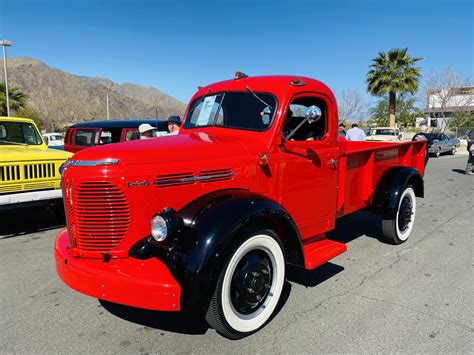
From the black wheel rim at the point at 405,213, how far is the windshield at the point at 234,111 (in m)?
2.60

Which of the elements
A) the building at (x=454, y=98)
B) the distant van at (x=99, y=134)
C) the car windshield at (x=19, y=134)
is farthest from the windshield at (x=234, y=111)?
the building at (x=454, y=98)

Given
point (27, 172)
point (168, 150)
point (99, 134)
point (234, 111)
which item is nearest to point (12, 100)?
point (99, 134)

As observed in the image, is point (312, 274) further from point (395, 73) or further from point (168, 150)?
point (395, 73)

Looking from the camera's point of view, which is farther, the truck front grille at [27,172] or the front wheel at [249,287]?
the truck front grille at [27,172]

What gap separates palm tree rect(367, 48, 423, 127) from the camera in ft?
89.6

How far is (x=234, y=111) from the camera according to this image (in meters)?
3.56

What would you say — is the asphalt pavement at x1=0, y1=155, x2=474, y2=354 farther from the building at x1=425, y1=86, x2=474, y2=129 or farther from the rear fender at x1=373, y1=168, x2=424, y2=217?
the building at x1=425, y1=86, x2=474, y2=129

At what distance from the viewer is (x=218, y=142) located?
122 inches

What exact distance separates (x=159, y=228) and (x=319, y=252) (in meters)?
1.64

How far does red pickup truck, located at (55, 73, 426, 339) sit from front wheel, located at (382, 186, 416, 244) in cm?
136

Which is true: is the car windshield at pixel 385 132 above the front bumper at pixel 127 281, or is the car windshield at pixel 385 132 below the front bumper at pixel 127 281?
above

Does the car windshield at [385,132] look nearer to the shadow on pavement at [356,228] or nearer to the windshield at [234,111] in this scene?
the shadow on pavement at [356,228]

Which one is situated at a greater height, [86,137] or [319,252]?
[86,137]

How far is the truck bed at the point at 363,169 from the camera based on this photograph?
3938 mm
